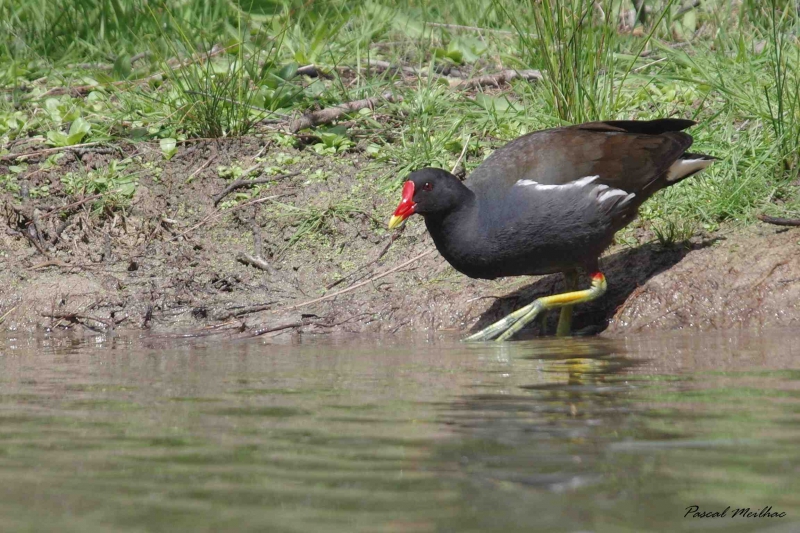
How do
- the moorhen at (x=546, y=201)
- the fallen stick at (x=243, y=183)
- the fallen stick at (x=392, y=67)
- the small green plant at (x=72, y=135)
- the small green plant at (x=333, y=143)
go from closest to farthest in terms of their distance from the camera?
the moorhen at (x=546, y=201) → the fallen stick at (x=243, y=183) → the small green plant at (x=333, y=143) → the small green plant at (x=72, y=135) → the fallen stick at (x=392, y=67)

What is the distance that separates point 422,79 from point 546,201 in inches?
97.7

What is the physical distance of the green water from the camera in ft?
6.02

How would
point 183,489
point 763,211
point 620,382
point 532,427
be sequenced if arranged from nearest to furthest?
1. point 183,489
2. point 532,427
3. point 620,382
4. point 763,211

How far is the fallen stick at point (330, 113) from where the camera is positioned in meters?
Result: 6.69

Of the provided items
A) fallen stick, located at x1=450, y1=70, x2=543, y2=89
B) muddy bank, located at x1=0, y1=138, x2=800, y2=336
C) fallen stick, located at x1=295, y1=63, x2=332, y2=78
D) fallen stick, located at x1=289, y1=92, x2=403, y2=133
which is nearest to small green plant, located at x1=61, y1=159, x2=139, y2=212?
muddy bank, located at x1=0, y1=138, x2=800, y2=336

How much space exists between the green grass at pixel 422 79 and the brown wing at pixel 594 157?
420 mm

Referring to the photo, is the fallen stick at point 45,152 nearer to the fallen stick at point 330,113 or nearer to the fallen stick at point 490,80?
the fallen stick at point 330,113

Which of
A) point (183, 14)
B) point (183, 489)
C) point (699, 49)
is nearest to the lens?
Result: point (183, 489)

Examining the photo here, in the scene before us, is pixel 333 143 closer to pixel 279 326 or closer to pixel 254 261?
pixel 254 261

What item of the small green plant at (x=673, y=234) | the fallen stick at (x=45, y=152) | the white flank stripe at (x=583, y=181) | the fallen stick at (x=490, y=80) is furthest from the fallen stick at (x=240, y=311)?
the fallen stick at (x=490, y=80)

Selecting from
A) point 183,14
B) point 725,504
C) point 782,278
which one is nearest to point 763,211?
point 782,278

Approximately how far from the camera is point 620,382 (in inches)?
126

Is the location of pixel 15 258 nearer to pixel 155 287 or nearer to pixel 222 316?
pixel 155 287

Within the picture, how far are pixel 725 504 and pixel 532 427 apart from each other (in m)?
0.71
